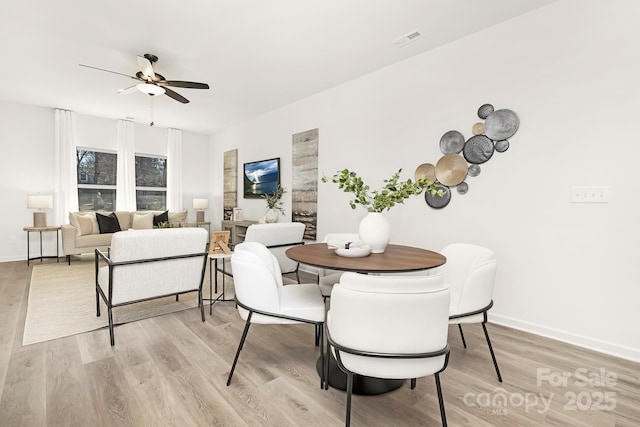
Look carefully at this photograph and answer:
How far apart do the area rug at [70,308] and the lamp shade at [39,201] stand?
1454mm

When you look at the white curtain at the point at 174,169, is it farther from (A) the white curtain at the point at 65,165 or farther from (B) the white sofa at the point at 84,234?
(A) the white curtain at the point at 65,165

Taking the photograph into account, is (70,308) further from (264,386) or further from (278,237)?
(264,386)

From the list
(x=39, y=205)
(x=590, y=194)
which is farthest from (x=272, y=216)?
(x=590, y=194)

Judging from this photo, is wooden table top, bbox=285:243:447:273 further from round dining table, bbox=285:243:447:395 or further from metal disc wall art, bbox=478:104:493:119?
metal disc wall art, bbox=478:104:493:119

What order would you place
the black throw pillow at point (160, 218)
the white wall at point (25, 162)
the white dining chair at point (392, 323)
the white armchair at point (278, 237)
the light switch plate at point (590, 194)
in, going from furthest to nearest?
the black throw pillow at point (160, 218), the white wall at point (25, 162), the white armchair at point (278, 237), the light switch plate at point (590, 194), the white dining chair at point (392, 323)

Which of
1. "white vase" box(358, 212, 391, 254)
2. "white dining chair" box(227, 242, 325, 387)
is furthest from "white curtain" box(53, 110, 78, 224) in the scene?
"white vase" box(358, 212, 391, 254)

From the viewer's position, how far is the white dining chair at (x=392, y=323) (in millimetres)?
1192

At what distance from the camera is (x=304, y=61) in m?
3.54

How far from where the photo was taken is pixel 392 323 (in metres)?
1.21

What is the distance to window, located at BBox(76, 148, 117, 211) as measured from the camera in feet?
20.0

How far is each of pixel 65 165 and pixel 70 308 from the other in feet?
12.8

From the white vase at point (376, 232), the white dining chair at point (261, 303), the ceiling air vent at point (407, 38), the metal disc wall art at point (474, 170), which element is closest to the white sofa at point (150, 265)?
the white dining chair at point (261, 303)

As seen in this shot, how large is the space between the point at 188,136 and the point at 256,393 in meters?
6.84

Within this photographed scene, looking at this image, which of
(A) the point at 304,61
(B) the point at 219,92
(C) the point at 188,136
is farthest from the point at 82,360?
(C) the point at 188,136
